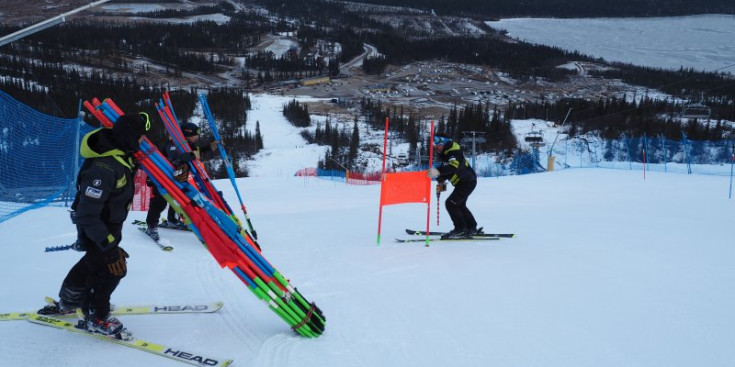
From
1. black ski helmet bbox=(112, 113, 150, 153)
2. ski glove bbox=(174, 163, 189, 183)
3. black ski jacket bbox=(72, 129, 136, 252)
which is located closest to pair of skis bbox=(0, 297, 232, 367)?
black ski jacket bbox=(72, 129, 136, 252)

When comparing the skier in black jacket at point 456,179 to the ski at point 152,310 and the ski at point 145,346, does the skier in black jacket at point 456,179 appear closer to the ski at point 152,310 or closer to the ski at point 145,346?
the ski at point 152,310

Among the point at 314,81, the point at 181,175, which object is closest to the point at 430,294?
the point at 181,175

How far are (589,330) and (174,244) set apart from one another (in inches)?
237

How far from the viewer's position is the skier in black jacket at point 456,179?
862 cm

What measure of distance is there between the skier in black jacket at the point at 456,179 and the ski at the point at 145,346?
498 centimetres

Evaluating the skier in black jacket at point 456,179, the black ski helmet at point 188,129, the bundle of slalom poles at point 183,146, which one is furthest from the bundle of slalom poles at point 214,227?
the skier in black jacket at point 456,179

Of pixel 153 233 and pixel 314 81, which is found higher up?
pixel 153 233

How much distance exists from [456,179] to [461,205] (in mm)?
508

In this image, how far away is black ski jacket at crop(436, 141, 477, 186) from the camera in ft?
28.1

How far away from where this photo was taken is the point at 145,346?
4.37 metres

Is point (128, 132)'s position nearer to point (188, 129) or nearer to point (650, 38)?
point (188, 129)

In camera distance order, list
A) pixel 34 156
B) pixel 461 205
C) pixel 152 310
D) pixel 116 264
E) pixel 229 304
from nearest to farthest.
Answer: pixel 116 264 < pixel 152 310 < pixel 229 304 < pixel 461 205 < pixel 34 156

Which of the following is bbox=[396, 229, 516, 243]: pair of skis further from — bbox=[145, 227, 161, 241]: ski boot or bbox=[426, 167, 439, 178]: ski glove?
bbox=[145, 227, 161, 241]: ski boot

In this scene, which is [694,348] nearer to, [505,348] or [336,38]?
[505,348]
